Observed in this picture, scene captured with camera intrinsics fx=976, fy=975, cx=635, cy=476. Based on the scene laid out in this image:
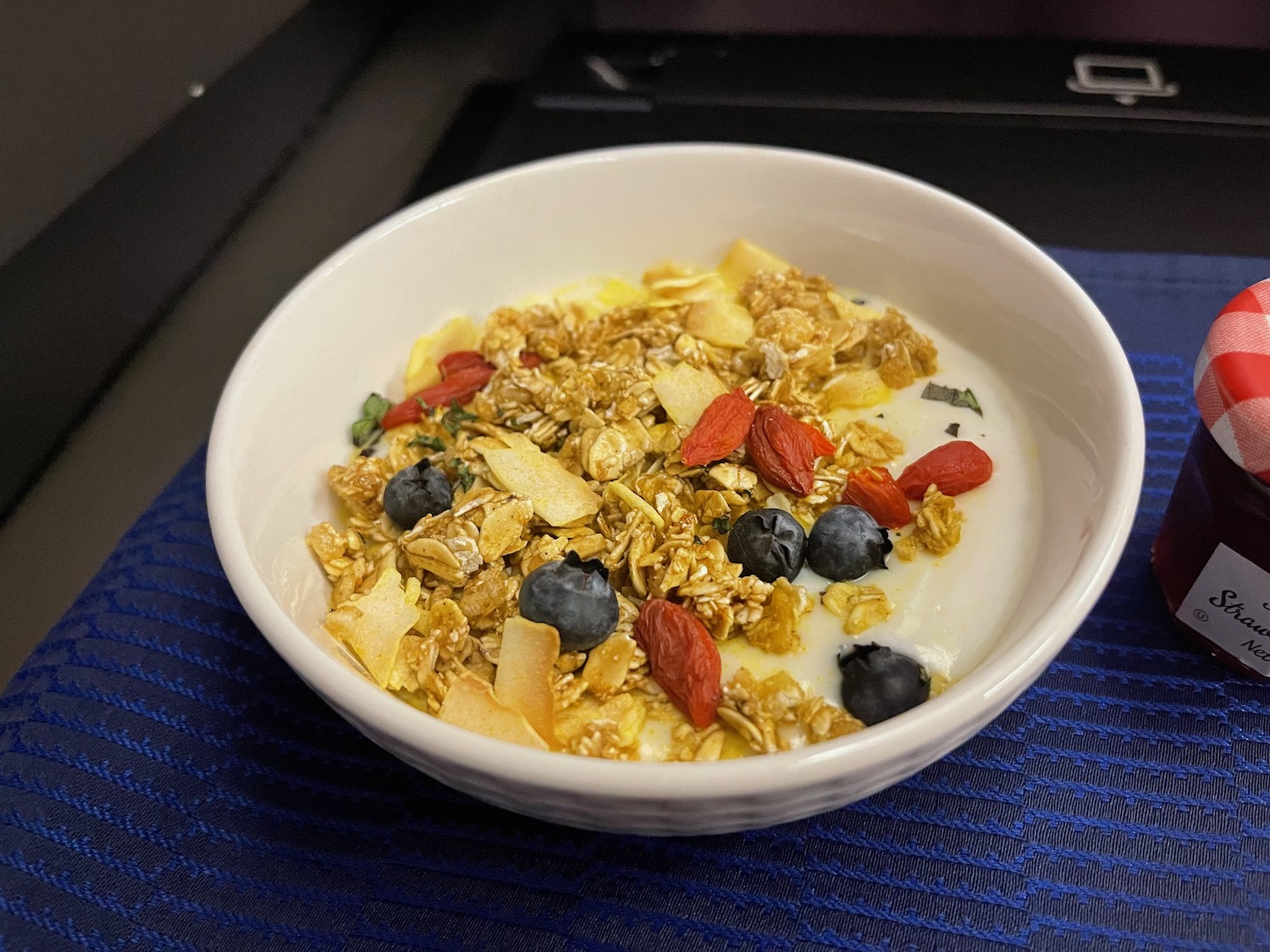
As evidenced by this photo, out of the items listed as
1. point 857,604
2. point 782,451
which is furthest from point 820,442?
point 857,604

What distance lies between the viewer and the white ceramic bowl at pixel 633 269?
1.72 feet

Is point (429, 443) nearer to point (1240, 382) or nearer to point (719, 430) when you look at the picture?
point (719, 430)

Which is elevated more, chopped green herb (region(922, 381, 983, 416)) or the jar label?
chopped green herb (region(922, 381, 983, 416))

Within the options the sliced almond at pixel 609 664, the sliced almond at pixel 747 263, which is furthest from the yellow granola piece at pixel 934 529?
the sliced almond at pixel 747 263

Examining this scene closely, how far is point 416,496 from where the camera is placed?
29.6 inches

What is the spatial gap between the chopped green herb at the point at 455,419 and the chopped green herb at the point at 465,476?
58 mm

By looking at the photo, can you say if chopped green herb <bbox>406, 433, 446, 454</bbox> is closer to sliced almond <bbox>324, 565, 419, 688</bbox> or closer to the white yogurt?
sliced almond <bbox>324, 565, 419, 688</bbox>

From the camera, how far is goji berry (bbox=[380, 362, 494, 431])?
87 centimetres

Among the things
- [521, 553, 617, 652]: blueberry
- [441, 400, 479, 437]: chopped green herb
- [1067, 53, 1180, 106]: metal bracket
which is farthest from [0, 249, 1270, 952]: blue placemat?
[1067, 53, 1180, 106]: metal bracket

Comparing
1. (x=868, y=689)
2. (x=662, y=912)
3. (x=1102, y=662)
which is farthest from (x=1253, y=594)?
(x=662, y=912)

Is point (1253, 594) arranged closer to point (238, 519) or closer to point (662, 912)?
point (662, 912)

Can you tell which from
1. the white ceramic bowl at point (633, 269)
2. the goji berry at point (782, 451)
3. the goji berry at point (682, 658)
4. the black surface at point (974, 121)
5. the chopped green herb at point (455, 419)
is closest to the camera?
the white ceramic bowl at point (633, 269)

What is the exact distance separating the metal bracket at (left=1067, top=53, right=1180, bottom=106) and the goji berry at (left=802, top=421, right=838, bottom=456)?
715mm

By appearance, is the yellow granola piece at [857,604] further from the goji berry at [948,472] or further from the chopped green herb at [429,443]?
the chopped green herb at [429,443]
